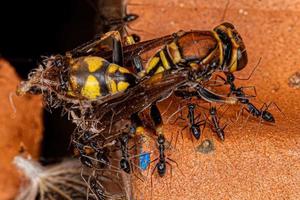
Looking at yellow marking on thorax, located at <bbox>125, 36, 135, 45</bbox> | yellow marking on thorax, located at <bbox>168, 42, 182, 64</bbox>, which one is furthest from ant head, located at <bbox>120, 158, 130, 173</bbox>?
yellow marking on thorax, located at <bbox>125, 36, 135, 45</bbox>

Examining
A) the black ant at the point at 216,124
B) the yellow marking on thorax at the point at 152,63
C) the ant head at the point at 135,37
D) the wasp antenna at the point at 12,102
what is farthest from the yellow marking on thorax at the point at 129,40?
the wasp antenna at the point at 12,102

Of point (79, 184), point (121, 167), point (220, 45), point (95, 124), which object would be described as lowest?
point (79, 184)

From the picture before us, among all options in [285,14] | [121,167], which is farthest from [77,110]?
[285,14]

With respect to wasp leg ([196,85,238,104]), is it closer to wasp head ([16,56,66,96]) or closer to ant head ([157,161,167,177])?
ant head ([157,161,167,177])

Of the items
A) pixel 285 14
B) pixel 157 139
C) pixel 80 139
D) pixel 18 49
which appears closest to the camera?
pixel 157 139

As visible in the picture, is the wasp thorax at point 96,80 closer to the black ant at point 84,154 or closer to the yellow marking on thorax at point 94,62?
the yellow marking on thorax at point 94,62

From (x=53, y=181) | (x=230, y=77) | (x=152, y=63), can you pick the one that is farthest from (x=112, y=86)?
(x=53, y=181)

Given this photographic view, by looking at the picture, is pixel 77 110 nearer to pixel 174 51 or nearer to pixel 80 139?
pixel 80 139

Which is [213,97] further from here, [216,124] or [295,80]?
[295,80]
